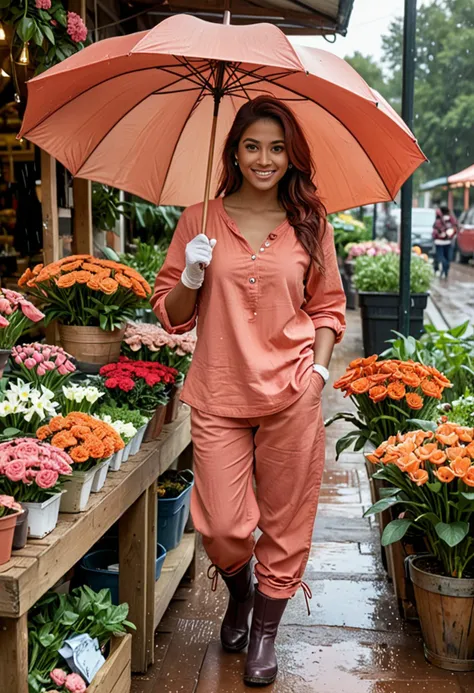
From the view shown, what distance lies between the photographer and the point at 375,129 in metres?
3.12

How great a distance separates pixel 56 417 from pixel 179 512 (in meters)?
1.33

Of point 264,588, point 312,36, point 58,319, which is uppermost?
point 312,36

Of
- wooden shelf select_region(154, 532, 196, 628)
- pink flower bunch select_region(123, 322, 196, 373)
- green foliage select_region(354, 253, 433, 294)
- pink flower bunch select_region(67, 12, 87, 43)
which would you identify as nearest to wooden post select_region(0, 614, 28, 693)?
wooden shelf select_region(154, 532, 196, 628)

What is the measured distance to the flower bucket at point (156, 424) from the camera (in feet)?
11.0

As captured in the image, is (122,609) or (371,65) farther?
(371,65)

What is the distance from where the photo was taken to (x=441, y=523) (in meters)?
3.05

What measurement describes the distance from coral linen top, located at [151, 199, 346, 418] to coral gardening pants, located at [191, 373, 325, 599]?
3.0 inches

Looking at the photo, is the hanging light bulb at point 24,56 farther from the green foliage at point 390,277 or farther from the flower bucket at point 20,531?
the green foliage at point 390,277

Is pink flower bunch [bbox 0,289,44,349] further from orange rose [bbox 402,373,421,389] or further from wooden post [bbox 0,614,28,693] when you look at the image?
orange rose [bbox 402,373,421,389]

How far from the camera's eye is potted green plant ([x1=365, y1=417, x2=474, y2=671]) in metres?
3.02

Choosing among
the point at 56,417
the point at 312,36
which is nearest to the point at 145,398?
the point at 56,417

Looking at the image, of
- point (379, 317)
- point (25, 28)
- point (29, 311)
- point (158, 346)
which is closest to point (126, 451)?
point (29, 311)

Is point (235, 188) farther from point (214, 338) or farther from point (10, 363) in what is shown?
point (10, 363)

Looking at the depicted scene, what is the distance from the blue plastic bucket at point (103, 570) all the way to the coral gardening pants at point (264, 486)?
42 centimetres
